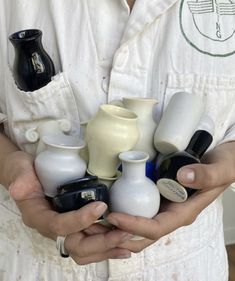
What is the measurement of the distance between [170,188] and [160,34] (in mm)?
174

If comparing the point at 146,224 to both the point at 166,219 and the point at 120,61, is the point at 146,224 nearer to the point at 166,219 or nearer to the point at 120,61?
the point at 166,219

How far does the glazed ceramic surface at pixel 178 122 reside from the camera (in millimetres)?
470

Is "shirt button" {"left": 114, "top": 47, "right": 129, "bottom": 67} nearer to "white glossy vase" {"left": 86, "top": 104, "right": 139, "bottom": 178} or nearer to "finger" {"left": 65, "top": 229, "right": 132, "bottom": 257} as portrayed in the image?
"white glossy vase" {"left": 86, "top": 104, "right": 139, "bottom": 178}

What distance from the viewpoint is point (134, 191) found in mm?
450

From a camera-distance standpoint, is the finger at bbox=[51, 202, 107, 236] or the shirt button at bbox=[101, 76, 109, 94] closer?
the finger at bbox=[51, 202, 107, 236]

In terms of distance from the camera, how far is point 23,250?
0.58m

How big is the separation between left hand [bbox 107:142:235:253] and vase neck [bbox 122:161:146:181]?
3 centimetres

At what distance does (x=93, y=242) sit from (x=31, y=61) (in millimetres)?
189

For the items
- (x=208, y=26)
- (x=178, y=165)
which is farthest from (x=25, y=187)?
(x=208, y=26)

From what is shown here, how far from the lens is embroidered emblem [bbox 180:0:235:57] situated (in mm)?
Result: 529

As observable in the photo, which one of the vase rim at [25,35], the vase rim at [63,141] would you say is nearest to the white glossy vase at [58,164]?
the vase rim at [63,141]

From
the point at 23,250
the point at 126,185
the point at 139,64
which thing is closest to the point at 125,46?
the point at 139,64

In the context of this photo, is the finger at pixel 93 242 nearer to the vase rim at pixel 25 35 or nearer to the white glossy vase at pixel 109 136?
the white glossy vase at pixel 109 136

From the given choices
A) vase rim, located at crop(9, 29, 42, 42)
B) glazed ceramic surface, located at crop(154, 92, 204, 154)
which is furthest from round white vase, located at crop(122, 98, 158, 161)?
vase rim, located at crop(9, 29, 42, 42)
